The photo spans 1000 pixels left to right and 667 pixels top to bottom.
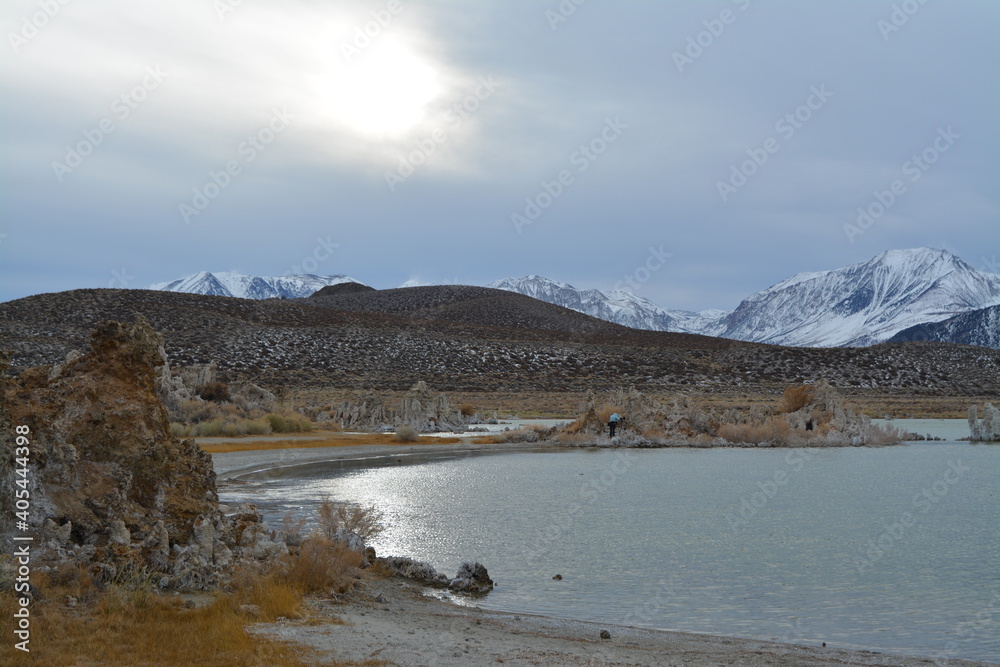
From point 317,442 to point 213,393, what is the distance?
32.9 ft

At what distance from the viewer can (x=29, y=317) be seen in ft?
237

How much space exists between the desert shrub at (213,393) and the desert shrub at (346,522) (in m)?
27.6

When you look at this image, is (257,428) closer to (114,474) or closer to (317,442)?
(317,442)

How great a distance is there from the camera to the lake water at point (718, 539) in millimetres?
9336

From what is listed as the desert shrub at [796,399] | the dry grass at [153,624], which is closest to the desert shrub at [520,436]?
the desert shrub at [796,399]

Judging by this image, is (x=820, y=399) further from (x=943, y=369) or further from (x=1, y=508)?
(x=943, y=369)

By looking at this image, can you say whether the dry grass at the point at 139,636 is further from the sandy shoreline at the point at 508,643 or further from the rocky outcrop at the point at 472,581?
the rocky outcrop at the point at 472,581

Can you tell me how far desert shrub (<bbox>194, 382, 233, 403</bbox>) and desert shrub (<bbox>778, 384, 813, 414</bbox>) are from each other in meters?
26.6

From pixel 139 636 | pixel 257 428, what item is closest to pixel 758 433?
pixel 257 428

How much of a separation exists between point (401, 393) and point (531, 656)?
175 feet

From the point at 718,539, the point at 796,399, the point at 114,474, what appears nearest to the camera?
the point at 114,474

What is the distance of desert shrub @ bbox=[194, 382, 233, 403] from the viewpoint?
39.3 metres

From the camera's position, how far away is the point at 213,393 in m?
39.5

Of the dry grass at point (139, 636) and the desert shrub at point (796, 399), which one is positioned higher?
the desert shrub at point (796, 399)
